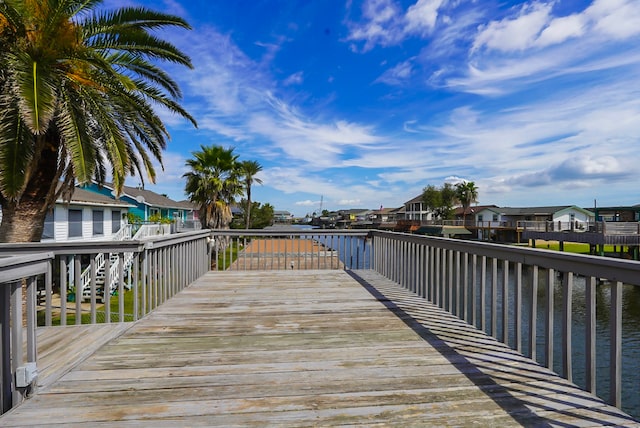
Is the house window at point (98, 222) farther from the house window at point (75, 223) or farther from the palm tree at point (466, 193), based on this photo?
the palm tree at point (466, 193)

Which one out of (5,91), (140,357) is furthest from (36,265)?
(5,91)

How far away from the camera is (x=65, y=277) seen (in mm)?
2418

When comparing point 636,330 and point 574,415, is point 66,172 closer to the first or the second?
point 574,415

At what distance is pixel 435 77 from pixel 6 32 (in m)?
10.9

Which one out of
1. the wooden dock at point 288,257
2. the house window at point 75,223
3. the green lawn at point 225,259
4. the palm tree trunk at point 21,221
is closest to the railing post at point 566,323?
the green lawn at point 225,259

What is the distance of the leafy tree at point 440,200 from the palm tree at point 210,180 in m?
38.7

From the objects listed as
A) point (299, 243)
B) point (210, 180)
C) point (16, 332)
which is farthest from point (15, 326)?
point (210, 180)

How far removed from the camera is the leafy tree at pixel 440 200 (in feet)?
161

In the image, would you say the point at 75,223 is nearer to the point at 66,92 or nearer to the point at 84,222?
the point at 84,222

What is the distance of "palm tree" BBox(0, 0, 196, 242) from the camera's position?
3.81 m

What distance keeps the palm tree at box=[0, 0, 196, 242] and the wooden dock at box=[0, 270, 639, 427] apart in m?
2.61

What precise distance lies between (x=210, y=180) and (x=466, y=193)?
41940mm

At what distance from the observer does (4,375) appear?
160 centimetres

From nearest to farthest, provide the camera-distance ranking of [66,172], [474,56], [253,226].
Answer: [66,172]
[474,56]
[253,226]
